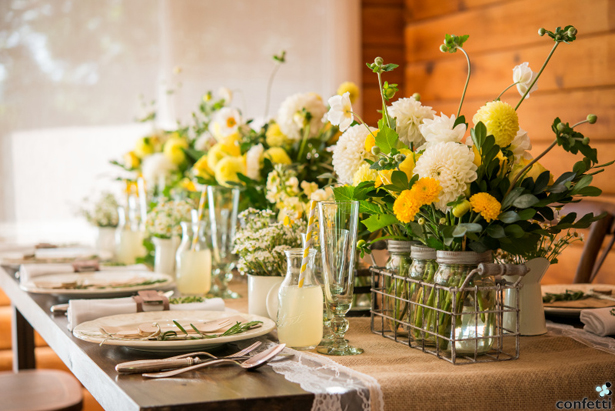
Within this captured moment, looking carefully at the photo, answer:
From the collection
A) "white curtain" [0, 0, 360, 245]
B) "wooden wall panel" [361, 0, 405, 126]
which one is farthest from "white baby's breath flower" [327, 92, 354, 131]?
"wooden wall panel" [361, 0, 405, 126]

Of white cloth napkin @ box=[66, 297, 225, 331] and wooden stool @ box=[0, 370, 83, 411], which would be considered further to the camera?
wooden stool @ box=[0, 370, 83, 411]

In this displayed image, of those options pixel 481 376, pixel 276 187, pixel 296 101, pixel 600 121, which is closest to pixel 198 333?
pixel 481 376

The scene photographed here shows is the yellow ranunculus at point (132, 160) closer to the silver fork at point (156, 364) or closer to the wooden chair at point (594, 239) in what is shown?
the wooden chair at point (594, 239)

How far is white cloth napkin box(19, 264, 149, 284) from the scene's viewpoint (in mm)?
1634

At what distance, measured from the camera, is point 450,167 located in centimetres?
91

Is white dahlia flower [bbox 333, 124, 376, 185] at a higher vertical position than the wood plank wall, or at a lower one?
lower

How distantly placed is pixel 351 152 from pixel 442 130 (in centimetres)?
19

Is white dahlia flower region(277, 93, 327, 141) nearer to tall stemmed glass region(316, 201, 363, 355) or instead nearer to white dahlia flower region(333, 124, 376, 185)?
white dahlia flower region(333, 124, 376, 185)

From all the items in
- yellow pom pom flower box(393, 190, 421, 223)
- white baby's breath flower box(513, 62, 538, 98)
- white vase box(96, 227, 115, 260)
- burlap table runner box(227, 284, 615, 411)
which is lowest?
burlap table runner box(227, 284, 615, 411)

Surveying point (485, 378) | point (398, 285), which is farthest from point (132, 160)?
point (485, 378)

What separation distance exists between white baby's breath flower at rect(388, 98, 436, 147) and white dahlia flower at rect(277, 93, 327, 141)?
0.66 meters

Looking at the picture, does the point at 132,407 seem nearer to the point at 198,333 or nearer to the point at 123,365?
the point at 123,365

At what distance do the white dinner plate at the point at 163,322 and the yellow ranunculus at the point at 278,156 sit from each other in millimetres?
610

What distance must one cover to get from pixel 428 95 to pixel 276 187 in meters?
2.36
